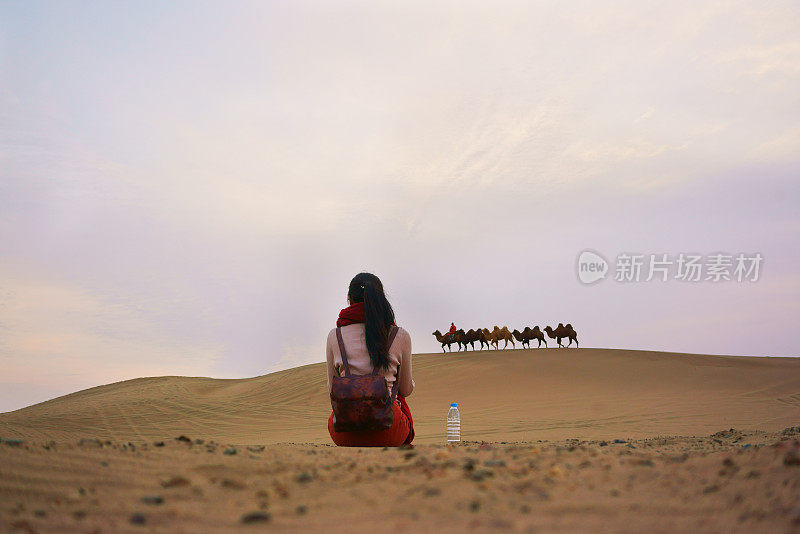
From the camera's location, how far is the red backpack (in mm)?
5668

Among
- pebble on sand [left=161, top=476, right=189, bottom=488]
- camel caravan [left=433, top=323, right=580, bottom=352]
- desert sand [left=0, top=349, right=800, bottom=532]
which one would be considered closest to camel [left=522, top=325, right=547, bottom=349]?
camel caravan [left=433, top=323, right=580, bottom=352]

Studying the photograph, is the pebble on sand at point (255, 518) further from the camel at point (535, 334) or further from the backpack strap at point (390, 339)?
the camel at point (535, 334)

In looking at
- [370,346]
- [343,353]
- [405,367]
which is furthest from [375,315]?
[405,367]

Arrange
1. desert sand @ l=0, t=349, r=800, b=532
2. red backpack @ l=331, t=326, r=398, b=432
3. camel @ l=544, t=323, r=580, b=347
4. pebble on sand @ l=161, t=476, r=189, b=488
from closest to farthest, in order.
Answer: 1. desert sand @ l=0, t=349, r=800, b=532
2. pebble on sand @ l=161, t=476, r=189, b=488
3. red backpack @ l=331, t=326, r=398, b=432
4. camel @ l=544, t=323, r=580, b=347

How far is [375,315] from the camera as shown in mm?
5816

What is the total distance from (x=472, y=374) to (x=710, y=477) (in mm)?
19964

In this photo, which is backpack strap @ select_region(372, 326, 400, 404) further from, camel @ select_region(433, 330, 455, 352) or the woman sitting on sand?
camel @ select_region(433, 330, 455, 352)

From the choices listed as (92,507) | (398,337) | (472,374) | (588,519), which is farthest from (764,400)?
(92,507)

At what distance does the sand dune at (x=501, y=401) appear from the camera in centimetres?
1351

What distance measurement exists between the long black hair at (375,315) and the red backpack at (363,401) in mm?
149

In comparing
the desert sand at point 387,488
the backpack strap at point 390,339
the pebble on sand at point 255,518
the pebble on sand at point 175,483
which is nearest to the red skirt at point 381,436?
the backpack strap at point 390,339

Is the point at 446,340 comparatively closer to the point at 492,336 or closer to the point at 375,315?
the point at 492,336

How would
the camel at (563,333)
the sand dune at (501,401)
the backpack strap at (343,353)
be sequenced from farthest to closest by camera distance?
1. the camel at (563,333)
2. the sand dune at (501,401)
3. the backpack strap at (343,353)

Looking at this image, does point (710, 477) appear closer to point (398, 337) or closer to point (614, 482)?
point (614, 482)
